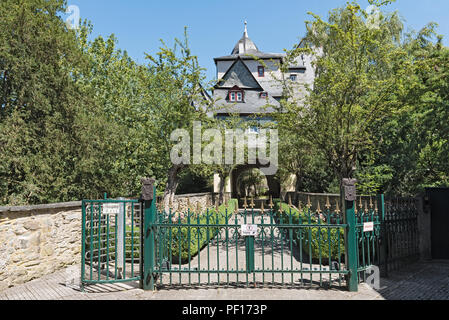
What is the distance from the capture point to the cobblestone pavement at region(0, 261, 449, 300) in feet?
18.6

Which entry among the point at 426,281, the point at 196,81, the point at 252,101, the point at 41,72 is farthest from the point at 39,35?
the point at 252,101

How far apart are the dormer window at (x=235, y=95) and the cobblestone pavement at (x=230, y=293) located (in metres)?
26.0

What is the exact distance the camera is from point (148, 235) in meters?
6.12

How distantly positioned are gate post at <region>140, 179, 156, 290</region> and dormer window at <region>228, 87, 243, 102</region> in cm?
2592

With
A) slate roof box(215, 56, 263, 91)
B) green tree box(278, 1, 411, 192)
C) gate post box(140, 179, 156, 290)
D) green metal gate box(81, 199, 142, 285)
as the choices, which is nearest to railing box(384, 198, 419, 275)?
green tree box(278, 1, 411, 192)

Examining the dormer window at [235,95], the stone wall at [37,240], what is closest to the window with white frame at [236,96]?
the dormer window at [235,95]

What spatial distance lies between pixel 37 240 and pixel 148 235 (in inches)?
115

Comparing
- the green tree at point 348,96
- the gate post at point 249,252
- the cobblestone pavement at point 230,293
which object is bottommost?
the cobblestone pavement at point 230,293

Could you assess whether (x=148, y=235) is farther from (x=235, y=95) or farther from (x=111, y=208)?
(x=235, y=95)

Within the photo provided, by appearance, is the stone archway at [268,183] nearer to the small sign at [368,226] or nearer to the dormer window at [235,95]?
the dormer window at [235,95]

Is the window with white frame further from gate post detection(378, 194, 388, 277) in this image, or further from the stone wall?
gate post detection(378, 194, 388, 277)

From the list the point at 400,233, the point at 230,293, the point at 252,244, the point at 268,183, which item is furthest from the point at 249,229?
the point at 268,183

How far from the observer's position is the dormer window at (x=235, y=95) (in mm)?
31269

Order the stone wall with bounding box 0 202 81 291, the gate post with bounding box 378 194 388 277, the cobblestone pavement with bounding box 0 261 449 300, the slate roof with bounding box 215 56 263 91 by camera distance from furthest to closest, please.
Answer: the slate roof with bounding box 215 56 263 91, the gate post with bounding box 378 194 388 277, the stone wall with bounding box 0 202 81 291, the cobblestone pavement with bounding box 0 261 449 300
